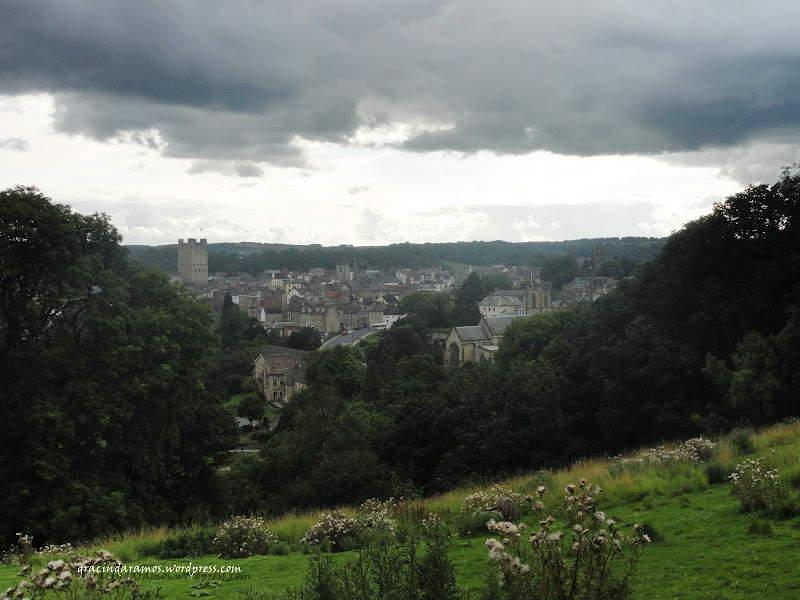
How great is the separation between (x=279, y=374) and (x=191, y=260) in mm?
129248

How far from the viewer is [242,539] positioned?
10.4 meters

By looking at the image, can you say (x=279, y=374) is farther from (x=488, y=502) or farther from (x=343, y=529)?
(x=343, y=529)

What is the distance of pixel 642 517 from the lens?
30.6ft

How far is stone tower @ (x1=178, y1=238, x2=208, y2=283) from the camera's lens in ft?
609

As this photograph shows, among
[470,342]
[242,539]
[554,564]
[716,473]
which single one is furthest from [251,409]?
[554,564]

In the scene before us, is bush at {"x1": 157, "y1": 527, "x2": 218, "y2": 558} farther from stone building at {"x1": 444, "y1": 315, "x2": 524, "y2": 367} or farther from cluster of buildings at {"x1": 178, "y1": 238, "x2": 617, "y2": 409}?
stone building at {"x1": 444, "y1": 315, "x2": 524, "y2": 367}

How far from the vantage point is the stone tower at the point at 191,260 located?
186 meters

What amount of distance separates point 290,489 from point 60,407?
25.4 feet

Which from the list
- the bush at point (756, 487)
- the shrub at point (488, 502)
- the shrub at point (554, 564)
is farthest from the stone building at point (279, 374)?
the shrub at point (554, 564)

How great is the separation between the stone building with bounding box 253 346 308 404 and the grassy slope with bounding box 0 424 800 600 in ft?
176

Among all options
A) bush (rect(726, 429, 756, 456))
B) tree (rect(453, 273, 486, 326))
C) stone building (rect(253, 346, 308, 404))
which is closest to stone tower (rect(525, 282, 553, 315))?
tree (rect(453, 273, 486, 326))

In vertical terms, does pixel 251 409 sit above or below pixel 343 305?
below

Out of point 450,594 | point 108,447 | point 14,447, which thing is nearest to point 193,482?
point 108,447

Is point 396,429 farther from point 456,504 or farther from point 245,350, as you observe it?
point 245,350
